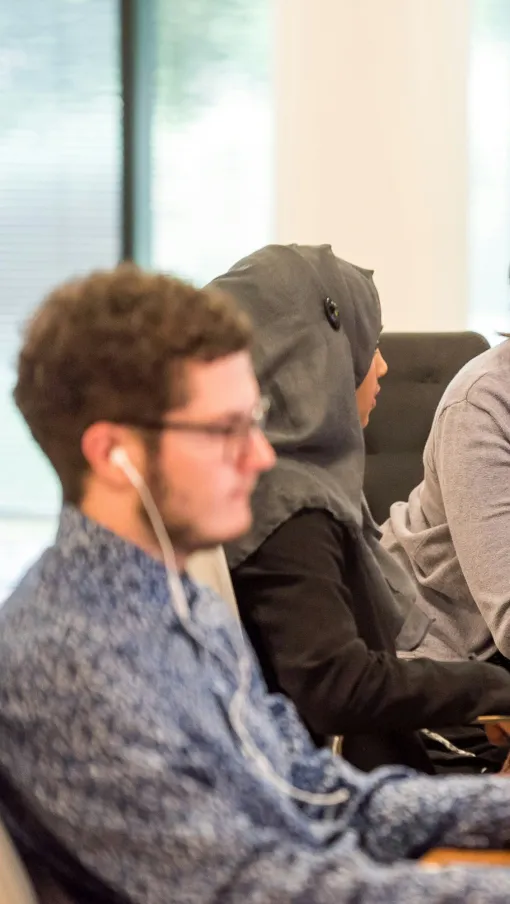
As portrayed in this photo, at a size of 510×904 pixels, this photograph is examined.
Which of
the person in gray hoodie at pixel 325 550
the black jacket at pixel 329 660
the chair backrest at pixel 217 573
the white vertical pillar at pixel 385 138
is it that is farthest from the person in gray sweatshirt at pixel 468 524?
the white vertical pillar at pixel 385 138

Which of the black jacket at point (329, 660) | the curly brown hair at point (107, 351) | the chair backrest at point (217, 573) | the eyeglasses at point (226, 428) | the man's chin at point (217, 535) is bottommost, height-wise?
the black jacket at point (329, 660)

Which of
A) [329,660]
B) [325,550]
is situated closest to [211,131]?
[325,550]

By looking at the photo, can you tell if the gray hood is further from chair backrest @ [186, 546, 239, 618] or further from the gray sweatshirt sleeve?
the gray sweatshirt sleeve

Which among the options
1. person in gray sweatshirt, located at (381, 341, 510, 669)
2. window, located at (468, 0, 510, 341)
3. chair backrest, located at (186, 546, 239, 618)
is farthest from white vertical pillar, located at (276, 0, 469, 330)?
chair backrest, located at (186, 546, 239, 618)

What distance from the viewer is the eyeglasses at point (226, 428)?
896 millimetres

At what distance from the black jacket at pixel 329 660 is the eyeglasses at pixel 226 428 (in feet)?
1.43

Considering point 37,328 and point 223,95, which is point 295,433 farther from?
point 223,95

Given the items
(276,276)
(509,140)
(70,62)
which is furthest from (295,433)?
(70,62)

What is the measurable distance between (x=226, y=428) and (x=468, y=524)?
882 millimetres

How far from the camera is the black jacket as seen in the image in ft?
4.36

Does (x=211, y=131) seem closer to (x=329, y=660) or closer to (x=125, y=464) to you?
(x=329, y=660)

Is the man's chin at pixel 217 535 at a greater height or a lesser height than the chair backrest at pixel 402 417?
greater

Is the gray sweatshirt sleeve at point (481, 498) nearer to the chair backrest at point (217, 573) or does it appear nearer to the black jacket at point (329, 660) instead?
the black jacket at point (329, 660)

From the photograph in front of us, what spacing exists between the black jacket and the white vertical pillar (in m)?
1.94
